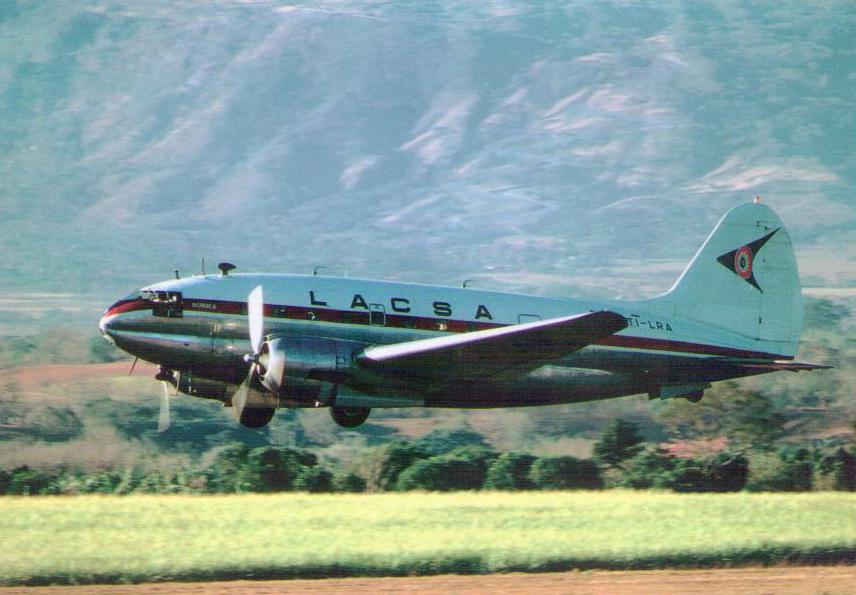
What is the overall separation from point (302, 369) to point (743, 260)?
37.5ft

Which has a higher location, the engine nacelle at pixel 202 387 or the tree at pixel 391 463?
the engine nacelle at pixel 202 387

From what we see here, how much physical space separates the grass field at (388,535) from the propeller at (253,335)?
1950mm

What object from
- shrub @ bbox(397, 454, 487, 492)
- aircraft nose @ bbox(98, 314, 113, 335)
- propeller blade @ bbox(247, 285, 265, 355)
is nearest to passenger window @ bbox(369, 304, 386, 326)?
propeller blade @ bbox(247, 285, 265, 355)

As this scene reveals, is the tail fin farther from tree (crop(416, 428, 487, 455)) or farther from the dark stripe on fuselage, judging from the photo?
tree (crop(416, 428, 487, 455))

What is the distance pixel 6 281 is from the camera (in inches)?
3565

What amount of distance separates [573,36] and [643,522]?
153425 millimetres

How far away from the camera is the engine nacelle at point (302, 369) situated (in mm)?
18797

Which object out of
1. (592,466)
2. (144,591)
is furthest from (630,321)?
(144,591)

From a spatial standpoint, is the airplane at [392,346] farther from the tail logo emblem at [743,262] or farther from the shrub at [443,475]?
the shrub at [443,475]

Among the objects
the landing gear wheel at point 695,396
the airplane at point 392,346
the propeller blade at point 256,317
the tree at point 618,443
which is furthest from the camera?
the tree at point 618,443

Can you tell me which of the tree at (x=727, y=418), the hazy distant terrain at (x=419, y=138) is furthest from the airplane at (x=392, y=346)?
the hazy distant terrain at (x=419, y=138)

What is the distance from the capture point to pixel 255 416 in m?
20.6

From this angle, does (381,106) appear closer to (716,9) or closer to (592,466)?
(716,9)

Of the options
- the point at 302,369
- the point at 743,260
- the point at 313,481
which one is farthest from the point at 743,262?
the point at 302,369
